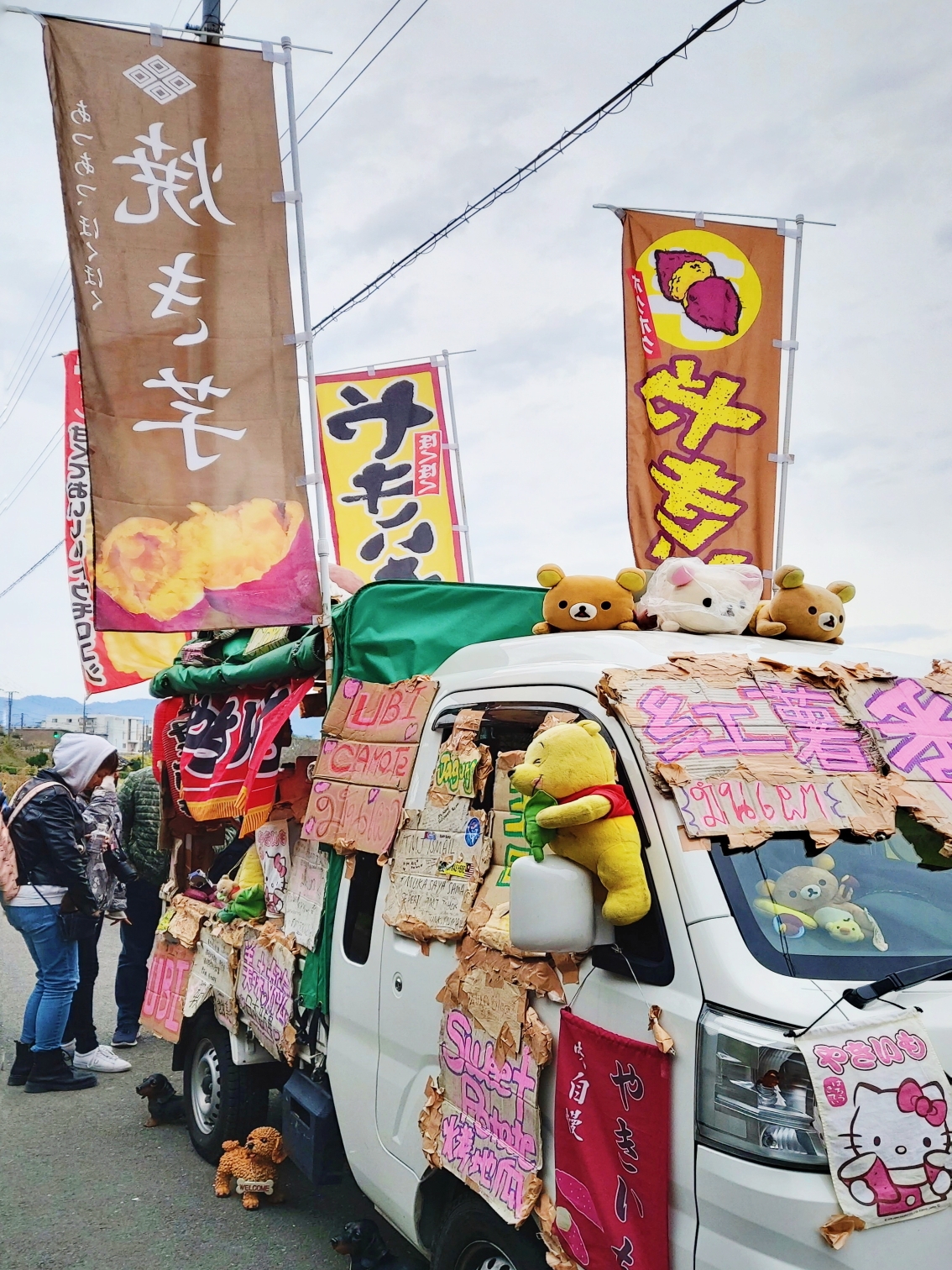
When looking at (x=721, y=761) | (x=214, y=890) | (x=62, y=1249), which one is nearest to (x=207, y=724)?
(x=214, y=890)

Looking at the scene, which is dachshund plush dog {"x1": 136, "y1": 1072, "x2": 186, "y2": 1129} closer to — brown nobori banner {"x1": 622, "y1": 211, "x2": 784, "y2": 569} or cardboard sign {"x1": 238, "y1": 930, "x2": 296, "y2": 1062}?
cardboard sign {"x1": 238, "y1": 930, "x2": 296, "y2": 1062}

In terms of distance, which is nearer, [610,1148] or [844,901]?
[610,1148]

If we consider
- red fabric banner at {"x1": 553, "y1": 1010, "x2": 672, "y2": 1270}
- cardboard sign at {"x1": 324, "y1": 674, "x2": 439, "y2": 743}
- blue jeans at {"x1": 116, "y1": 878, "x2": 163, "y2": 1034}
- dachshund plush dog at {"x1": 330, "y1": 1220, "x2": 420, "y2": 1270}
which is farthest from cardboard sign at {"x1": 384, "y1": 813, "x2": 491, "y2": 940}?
blue jeans at {"x1": 116, "y1": 878, "x2": 163, "y2": 1034}

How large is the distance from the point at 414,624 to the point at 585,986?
196 cm

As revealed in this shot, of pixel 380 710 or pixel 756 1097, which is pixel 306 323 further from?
pixel 756 1097

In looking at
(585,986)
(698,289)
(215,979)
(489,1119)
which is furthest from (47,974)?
(698,289)

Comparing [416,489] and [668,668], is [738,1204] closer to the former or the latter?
[668,668]

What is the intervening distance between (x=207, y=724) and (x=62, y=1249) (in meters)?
2.47

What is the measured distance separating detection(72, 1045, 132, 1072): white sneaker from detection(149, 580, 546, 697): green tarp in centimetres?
354

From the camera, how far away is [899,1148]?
2.00 meters

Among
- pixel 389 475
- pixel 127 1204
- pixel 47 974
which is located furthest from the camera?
pixel 389 475

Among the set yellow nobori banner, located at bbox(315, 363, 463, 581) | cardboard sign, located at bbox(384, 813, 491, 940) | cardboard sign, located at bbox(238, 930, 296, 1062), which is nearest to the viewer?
cardboard sign, located at bbox(384, 813, 491, 940)

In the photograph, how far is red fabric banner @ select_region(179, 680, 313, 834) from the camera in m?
4.57

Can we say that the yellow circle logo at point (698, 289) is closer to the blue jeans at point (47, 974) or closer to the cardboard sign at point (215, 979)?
the cardboard sign at point (215, 979)
